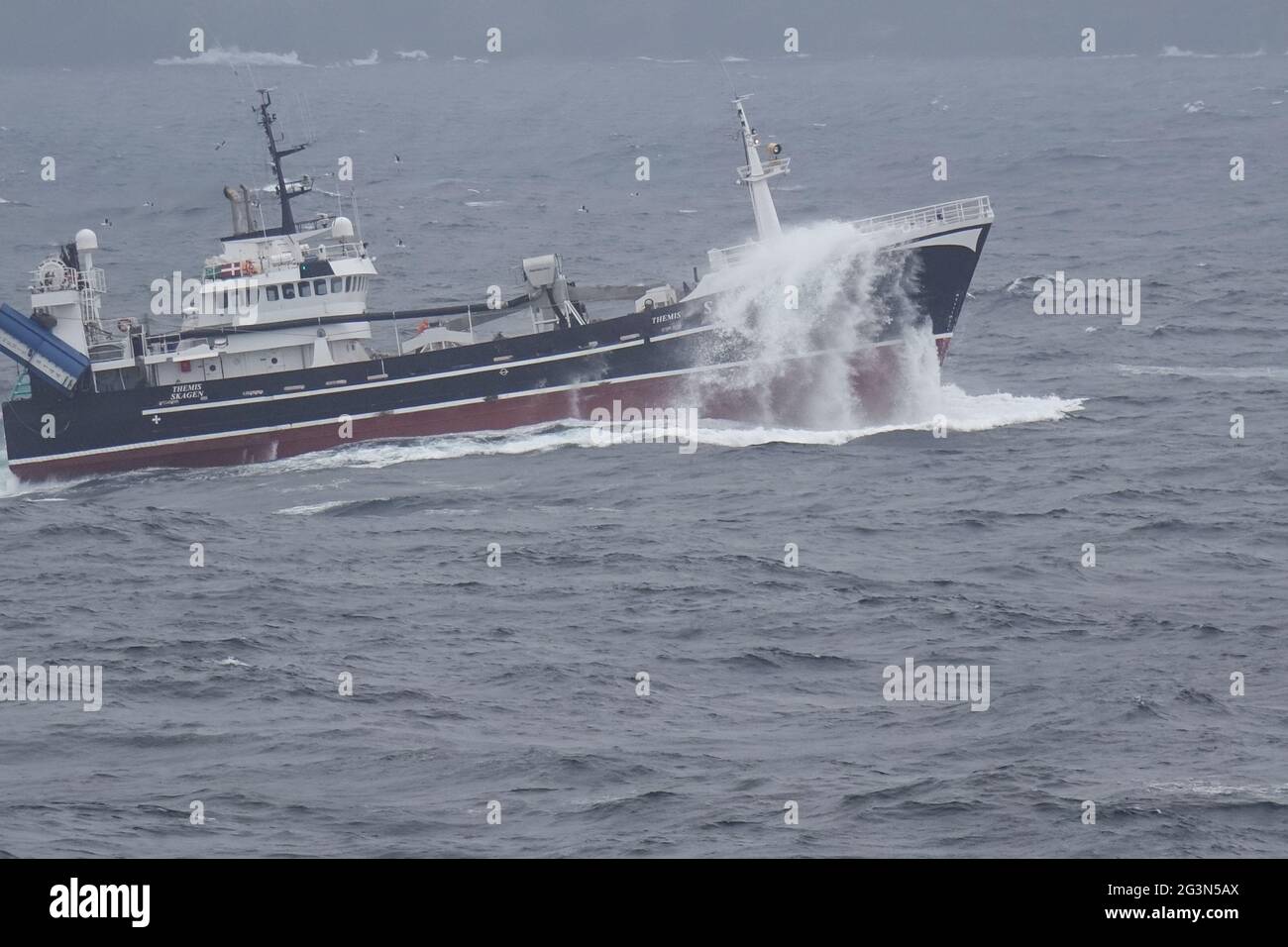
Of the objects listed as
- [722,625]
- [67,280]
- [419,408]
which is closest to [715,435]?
[419,408]

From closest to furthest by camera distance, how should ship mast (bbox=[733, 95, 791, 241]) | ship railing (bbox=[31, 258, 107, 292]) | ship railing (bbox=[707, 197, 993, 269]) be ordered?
ship railing (bbox=[707, 197, 993, 269]), ship mast (bbox=[733, 95, 791, 241]), ship railing (bbox=[31, 258, 107, 292])

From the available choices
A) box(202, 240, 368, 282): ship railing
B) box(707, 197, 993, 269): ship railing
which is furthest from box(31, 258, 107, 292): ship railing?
box(707, 197, 993, 269): ship railing

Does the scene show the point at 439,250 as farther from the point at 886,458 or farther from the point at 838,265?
the point at 886,458

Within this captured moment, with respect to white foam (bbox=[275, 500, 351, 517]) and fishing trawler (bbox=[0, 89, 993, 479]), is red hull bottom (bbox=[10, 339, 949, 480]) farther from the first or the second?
white foam (bbox=[275, 500, 351, 517])

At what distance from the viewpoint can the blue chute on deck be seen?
6275cm

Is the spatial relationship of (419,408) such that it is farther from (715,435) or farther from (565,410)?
(715,435)

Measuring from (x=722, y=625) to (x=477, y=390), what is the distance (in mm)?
24506

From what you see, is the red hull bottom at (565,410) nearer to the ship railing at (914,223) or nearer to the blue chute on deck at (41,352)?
the blue chute on deck at (41,352)

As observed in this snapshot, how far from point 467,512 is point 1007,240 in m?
53.1

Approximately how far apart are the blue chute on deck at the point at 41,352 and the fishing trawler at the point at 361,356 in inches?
2.0

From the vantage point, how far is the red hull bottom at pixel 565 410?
60.7m

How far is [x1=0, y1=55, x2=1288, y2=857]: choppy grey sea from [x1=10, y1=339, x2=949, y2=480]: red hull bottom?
3.36 ft

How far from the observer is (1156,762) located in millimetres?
30750

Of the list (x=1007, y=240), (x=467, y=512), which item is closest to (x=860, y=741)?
(x=467, y=512)
